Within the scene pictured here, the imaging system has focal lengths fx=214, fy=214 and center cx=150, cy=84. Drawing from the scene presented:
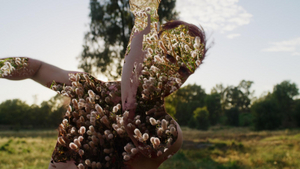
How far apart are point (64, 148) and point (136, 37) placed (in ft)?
2.48

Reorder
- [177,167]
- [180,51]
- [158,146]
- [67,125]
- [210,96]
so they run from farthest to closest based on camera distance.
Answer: [210,96] < [177,167] < [67,125] < [180,51] < [158,146]

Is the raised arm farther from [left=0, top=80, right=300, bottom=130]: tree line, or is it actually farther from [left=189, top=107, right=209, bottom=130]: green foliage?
[left=189, top=107, right=209, bottom=130]: green foliage

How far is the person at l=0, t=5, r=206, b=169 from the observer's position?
95cm

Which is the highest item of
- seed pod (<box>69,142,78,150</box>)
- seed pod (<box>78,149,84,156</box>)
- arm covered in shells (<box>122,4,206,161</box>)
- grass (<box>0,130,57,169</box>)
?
arm covered in shells (<box>122,4,206,161</box>)

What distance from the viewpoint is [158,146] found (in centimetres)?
90

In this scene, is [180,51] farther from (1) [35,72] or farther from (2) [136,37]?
(1) [35,72]

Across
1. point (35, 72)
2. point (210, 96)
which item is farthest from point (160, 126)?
point (210, 96)

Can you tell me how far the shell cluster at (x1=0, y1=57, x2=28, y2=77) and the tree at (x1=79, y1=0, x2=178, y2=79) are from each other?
7.40 m

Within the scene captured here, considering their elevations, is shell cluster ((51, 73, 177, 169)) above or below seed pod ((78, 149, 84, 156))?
above

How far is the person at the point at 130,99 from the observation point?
0.95 meters

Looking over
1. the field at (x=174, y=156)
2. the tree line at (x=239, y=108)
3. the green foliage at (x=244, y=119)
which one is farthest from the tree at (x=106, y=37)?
the green foliage at (x=244, y=119)

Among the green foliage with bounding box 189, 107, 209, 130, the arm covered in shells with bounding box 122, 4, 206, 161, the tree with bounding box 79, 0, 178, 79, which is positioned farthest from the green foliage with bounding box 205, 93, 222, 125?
the arm covered in shells with bounding box 122, 4, 206, 161

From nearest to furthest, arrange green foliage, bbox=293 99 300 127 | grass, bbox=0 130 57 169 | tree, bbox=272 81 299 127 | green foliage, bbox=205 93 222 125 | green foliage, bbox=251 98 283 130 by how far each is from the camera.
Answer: grass, bbox=0 130 57 169 < green foliage, bbox=293 99 300 127 < green foliage, bbox=251 98 283 130 < tree, bbox=272 81 299 127 < green foliage, bbox=205 93 222 125

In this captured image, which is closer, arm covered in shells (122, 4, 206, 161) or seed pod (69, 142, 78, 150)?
arm covered in shells (122, 4, 206, 161)
